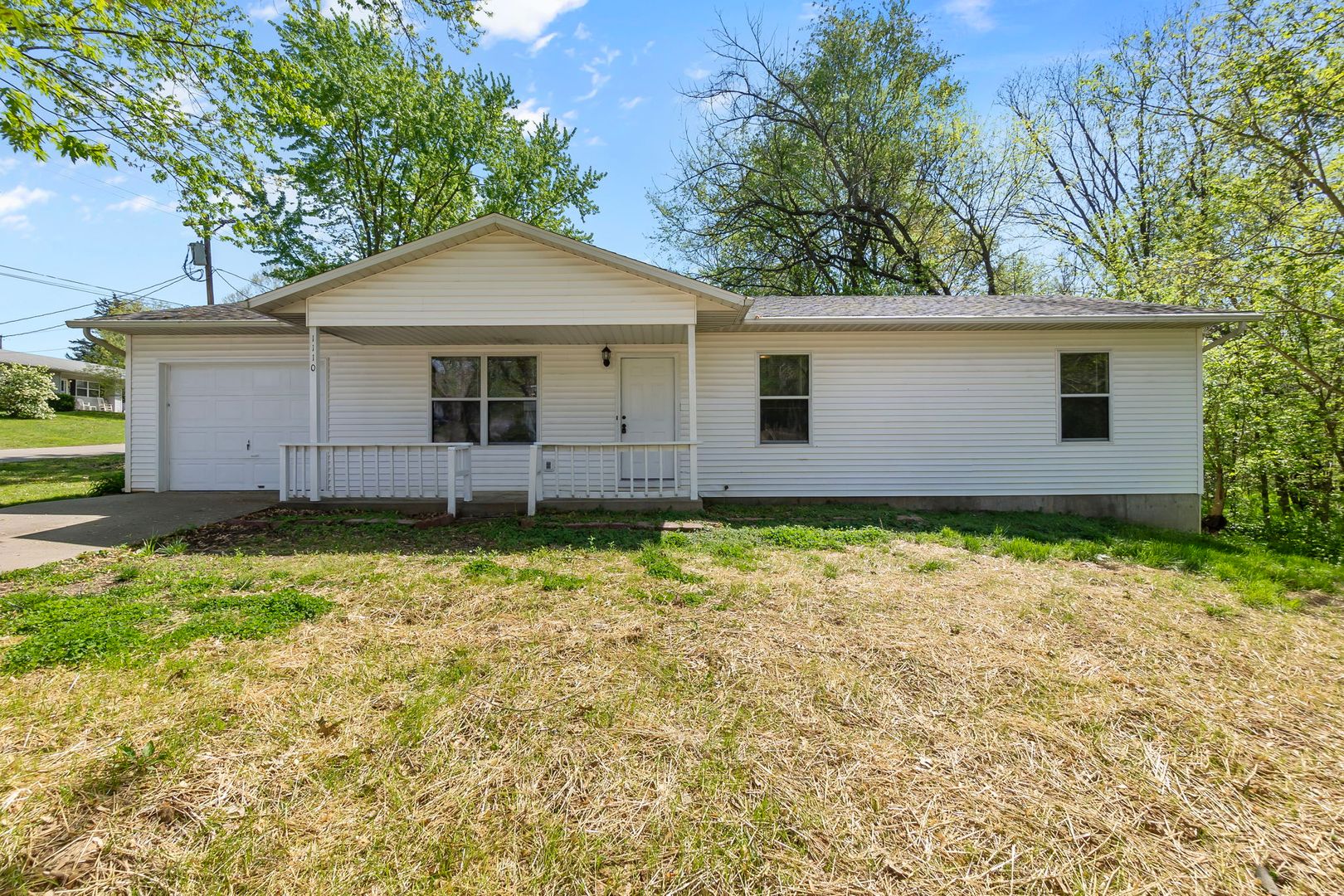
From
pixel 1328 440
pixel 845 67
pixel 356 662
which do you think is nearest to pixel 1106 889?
pixel 356 662

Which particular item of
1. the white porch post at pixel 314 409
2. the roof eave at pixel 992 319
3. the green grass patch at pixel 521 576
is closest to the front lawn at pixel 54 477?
the white porch post at pixel 314 409

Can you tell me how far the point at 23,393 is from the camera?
2558cm

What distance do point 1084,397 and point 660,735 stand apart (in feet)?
32.1

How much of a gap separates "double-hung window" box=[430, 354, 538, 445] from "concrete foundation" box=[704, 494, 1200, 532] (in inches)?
134

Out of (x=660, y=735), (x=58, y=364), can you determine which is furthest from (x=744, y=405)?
(x=58, y=364)

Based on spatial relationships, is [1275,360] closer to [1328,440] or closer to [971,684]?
[1328,440]

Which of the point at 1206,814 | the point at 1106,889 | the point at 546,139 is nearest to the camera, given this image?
the point at 1106,889

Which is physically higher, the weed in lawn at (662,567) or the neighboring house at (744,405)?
the neighboring house at (744,405)

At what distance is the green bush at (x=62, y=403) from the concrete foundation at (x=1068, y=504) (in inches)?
1559

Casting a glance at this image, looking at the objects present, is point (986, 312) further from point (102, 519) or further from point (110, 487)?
point (110, 487)

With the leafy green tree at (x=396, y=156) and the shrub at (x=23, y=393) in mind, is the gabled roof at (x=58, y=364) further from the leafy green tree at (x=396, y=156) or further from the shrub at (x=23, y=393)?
the leafy green tree at (x=396, y=156)

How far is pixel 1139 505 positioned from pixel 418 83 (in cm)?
1967

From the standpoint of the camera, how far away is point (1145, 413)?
30.2 ft

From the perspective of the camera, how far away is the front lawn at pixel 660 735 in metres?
→ 1.89
